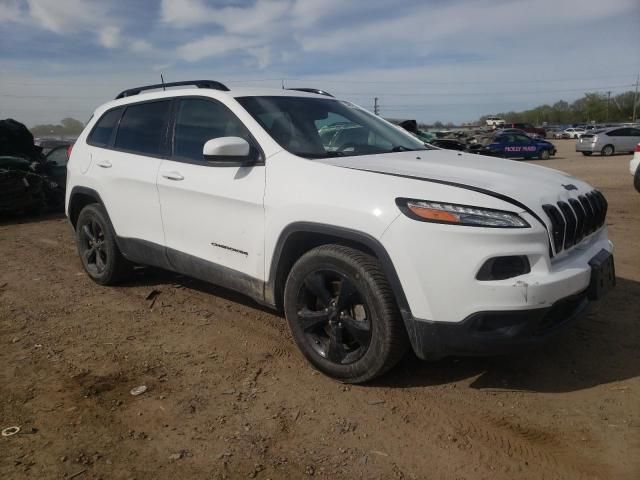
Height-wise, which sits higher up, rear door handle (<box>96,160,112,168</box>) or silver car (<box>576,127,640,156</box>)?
rear door handle (<box>96,160,112,168</box>)

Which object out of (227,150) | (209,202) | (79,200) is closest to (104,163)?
(79,200)

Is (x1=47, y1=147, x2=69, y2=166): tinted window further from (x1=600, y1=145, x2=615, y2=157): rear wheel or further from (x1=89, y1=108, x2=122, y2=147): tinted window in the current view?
(x1=600, y1=145, x2=615, y2=157): rear wheel

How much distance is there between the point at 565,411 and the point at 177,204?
2910mm

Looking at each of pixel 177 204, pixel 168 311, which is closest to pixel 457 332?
pixel 177 204

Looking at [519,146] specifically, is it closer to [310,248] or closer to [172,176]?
[172,176]

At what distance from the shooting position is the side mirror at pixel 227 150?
3299 millimetres

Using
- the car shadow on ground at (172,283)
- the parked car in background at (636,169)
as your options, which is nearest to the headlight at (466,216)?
the car shadow on ground at (172,283)

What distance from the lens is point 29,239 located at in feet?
26.7

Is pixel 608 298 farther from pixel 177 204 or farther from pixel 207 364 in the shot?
pixel 177 204

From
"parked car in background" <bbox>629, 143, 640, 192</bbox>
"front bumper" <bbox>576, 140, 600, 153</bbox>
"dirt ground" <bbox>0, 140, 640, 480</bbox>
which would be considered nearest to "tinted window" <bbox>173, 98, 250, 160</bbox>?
"dirt ground" <bbox>0, 140, 640, 480</bbox>

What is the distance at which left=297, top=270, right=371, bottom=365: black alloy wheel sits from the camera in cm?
304

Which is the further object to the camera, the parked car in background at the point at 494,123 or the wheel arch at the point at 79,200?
the parked car in background at the point at 494,123

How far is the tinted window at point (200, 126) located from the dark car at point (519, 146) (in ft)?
73.1

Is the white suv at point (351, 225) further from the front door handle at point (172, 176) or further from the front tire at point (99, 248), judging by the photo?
the front tire at point (99, 248)
